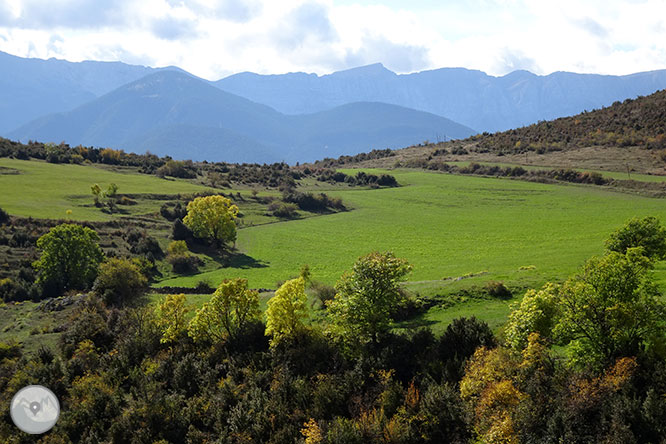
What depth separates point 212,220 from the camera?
77.1 meters

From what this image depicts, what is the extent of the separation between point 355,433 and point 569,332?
38.5 ft

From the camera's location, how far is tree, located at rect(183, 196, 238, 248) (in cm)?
7700

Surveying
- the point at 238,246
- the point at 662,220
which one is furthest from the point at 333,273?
the point at 662,220

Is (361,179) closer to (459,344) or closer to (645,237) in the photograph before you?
(645,237)

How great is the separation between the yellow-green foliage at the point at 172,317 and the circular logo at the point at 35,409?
867 cm

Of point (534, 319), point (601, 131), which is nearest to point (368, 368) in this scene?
point (534, 319)

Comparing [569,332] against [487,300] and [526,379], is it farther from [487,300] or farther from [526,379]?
[487,300]

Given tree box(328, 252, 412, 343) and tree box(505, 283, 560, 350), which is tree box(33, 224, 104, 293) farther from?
tree box(505, 283, 560, 350)

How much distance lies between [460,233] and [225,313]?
169 feet

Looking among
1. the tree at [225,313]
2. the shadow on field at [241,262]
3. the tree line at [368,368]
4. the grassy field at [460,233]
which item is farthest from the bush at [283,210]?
the tree at [225,313]

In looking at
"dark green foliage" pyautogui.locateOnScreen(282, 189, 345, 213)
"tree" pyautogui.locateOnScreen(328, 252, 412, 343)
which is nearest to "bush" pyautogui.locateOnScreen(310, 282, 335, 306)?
"tree" pyautogui.locateOnScreen(328, 252, 412, 343)

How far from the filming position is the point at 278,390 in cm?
2836

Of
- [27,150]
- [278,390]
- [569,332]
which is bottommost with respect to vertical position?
[278,390]

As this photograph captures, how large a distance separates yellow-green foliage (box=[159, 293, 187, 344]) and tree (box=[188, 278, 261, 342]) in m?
2.20
